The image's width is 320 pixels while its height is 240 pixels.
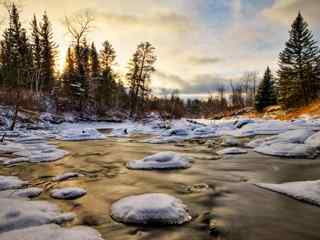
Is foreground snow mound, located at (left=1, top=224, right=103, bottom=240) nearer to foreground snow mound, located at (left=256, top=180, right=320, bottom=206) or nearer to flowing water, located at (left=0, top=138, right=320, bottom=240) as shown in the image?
flowing water, located at (left=0, top=138, right=320, bottom=240)

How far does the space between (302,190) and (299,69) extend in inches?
1298

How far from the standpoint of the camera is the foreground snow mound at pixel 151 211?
375cm

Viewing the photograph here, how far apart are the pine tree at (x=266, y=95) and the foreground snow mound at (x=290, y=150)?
117 ft

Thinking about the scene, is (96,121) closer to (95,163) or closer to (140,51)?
(140,51)

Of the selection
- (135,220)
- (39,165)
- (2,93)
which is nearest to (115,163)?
(39,165)

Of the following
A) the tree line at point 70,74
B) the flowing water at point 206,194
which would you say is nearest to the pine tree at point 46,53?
the tree line at point 70,74

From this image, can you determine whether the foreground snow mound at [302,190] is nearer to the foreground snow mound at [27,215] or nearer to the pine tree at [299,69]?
the foreground snow mound at [27,215]

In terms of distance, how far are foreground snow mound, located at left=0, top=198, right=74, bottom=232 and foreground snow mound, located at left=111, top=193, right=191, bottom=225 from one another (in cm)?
82

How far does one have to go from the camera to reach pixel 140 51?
36844 millimetres

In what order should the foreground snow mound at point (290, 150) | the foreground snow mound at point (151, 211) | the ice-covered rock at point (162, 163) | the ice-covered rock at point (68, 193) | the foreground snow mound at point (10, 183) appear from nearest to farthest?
the foreground snow mound at point (151, 211)
the ice-covered rock at point (68, 193)
the foreground snow mound at point (10, 183)
the ice-covered rock at point (162, 163)
the foreground snow mound at point (290, 150)

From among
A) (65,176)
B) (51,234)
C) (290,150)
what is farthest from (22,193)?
(290,150)

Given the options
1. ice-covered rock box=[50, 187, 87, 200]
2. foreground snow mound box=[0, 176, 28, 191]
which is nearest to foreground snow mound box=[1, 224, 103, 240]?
ice-covered rock box=[50, 187, 87, 200]

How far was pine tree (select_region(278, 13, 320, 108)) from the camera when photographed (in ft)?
106

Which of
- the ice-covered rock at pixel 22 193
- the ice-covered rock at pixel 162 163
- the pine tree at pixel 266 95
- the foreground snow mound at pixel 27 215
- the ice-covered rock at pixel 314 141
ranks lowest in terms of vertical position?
the ice-covered rock at pixel 22 193
